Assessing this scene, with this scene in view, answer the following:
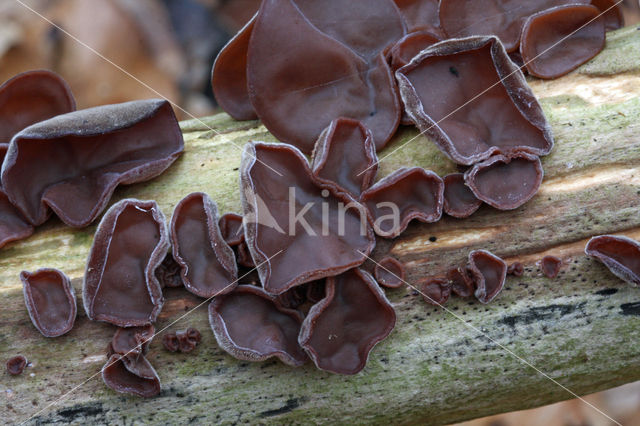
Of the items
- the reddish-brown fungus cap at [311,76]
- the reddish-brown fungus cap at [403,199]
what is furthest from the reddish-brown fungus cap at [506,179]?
the reddish-brown fungus cap at [311,76]

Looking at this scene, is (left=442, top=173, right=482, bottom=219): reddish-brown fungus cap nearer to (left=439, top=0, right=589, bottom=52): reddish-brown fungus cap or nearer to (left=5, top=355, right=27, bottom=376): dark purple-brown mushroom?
(left=439, top=0, right=589, bottom=52): reddish-brown fungus cap

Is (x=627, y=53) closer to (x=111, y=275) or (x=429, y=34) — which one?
(x=429, y=34)

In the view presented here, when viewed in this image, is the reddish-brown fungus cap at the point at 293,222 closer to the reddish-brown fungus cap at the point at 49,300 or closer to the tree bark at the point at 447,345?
the tree bark at the point at 447,345

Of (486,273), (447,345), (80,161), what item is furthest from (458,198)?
(80,161)

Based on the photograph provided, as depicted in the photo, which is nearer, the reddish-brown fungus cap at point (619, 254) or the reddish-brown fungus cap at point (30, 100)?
the reddish-brown fungus cap at point (619, 254)

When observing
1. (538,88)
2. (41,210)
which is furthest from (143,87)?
(538,88)

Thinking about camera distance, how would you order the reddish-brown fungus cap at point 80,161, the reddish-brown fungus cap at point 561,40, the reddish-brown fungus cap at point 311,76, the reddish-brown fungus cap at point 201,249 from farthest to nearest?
the reddish-brown fungus cap at point 561,40 → the reddish-brown fungus cap at point 311,76 → the reddish-brown fungus cap at point 80,161 → the reddish-brown fungus cap at point 201,249

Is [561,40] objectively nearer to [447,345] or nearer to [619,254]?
[619,254]
